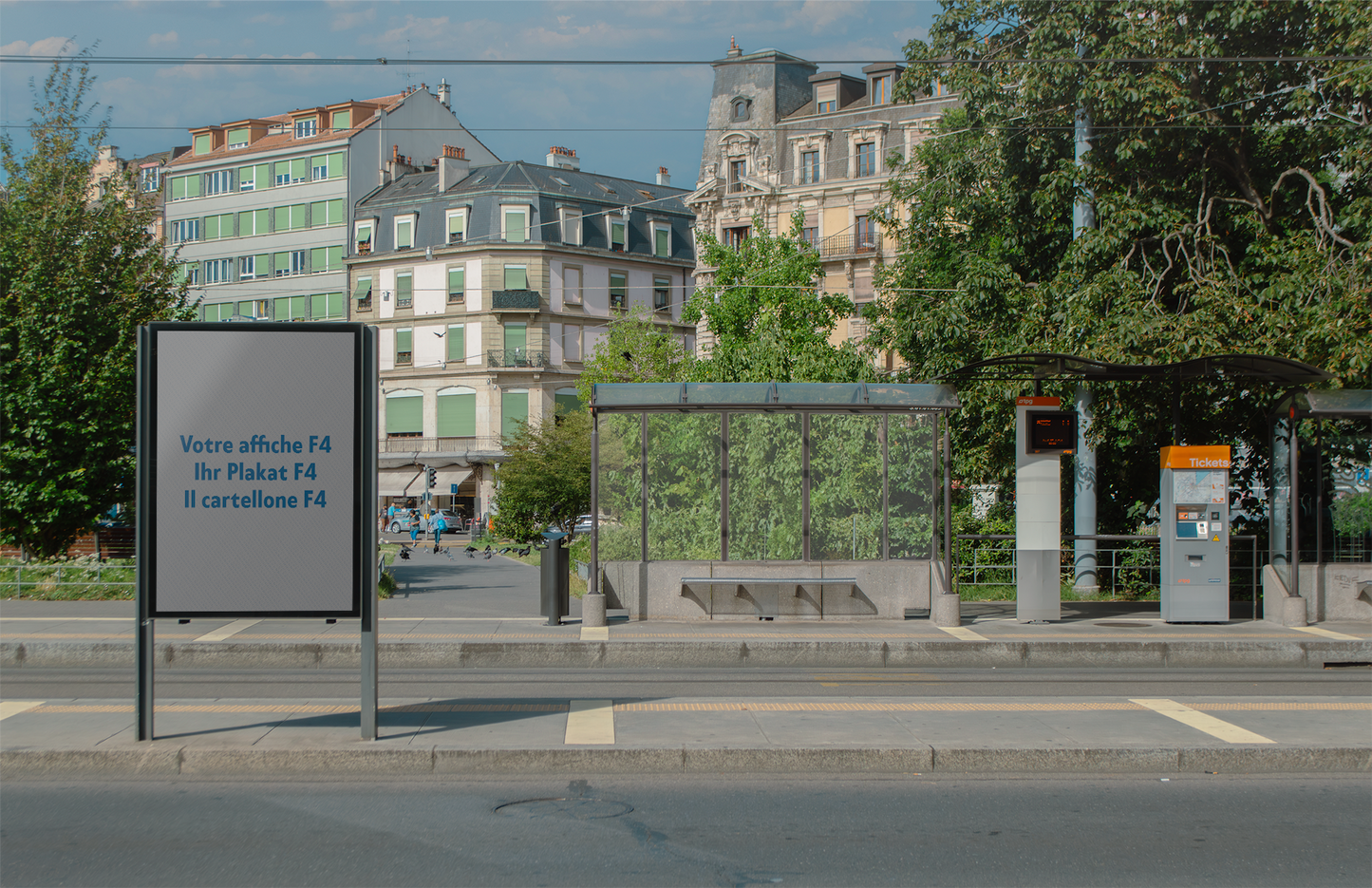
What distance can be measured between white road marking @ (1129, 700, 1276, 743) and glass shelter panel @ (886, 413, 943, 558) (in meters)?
6.04

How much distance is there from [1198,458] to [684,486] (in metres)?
6.17

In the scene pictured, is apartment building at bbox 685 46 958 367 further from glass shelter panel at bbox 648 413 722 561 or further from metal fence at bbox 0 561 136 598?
glass shelter panel at bbox 648 413 722 561

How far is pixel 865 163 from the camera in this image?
56.5m

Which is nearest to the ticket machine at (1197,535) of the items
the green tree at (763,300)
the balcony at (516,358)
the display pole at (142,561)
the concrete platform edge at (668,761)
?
the concrete platform edge at (668,761)

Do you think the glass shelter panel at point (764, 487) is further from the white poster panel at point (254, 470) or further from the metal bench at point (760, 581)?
the white poster panel at point (254, 470)

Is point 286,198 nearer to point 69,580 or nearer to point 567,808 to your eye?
point 69,580

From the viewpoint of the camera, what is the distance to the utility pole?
17.6m

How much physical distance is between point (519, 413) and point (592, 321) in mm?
6689

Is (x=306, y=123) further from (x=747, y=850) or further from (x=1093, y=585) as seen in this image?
(x=747, y=850)

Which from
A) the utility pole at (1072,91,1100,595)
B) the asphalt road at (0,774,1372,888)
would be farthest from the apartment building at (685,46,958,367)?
the asphalt road at (0,774,1372,888)

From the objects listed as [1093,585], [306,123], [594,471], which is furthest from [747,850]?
[306,123]

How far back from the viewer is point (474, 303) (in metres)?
62.1

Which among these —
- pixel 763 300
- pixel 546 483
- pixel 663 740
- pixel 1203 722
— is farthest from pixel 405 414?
pixel 1203 722

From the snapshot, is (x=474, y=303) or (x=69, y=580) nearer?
(x=69, y=580)
